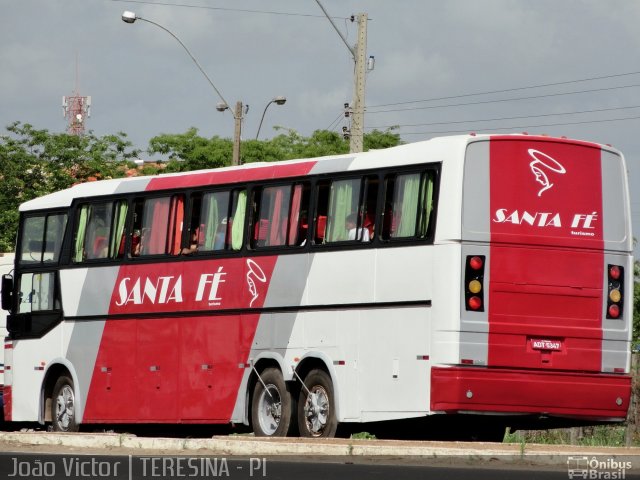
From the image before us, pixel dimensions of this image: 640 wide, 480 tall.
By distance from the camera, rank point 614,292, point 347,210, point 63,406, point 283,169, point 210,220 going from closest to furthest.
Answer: point 614,292
point 347,210
point 283,169
point 210,220
point 63,406

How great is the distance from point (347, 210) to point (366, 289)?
1.11m

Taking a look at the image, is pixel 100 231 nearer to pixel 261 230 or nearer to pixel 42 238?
pixel 42 238

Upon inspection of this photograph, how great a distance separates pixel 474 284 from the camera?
65.2 ft

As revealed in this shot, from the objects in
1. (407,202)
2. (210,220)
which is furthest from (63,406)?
(407,202)

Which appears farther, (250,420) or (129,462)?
(250,420)

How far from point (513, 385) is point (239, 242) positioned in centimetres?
491

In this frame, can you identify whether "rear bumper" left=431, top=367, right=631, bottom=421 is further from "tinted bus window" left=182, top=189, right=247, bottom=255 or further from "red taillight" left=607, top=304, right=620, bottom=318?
"tinted bus window" left=182, top=189, right=247, bottom=255

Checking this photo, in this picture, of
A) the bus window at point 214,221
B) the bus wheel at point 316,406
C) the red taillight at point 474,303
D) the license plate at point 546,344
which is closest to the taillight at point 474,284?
the red taillight at point 474,303

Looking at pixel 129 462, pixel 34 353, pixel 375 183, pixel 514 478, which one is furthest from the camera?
pixel 34 353

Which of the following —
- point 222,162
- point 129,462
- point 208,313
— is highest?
point 222,162

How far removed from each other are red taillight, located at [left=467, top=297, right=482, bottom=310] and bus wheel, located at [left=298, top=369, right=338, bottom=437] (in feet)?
8.42

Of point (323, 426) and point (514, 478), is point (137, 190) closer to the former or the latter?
point (323, 426)

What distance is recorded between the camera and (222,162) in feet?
226

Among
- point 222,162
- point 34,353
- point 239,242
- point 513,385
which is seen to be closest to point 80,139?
point 222,162
